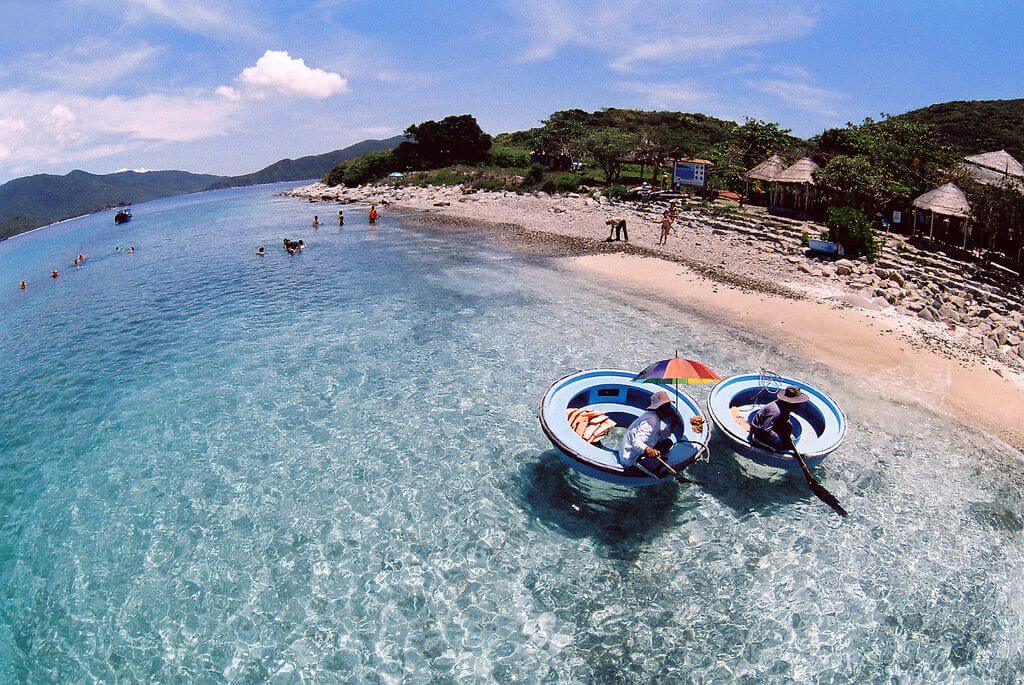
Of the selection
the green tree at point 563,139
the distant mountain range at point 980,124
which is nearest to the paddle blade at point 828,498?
the green tree at point 563,139

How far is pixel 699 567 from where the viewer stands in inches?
361

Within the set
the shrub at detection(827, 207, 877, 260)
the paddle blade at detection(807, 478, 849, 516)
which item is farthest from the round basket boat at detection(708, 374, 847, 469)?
the shrub at detection(827, 207, 877, 260)

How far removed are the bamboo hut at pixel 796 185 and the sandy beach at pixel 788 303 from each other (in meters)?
6.92

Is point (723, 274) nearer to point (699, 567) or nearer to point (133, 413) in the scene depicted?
point (699, 567)

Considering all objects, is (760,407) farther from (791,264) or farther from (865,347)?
(791,264)

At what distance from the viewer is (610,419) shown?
1227 cm

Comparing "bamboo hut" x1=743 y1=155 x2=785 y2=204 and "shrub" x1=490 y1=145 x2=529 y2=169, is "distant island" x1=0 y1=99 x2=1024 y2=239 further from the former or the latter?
"bamboo hut" x1=743 y1=155 x2=785 y2=204

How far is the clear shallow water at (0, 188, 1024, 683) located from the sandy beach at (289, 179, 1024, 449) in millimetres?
1765

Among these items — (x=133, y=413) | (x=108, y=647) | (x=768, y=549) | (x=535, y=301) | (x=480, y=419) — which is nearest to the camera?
(x=108, y=647)

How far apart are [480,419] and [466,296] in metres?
12.0

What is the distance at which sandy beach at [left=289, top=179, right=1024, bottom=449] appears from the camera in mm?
14938

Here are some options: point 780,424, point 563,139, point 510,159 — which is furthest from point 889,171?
point 510,159

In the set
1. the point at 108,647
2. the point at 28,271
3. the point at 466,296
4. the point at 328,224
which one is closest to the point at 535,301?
the point at 466,296

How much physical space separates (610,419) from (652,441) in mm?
2561
